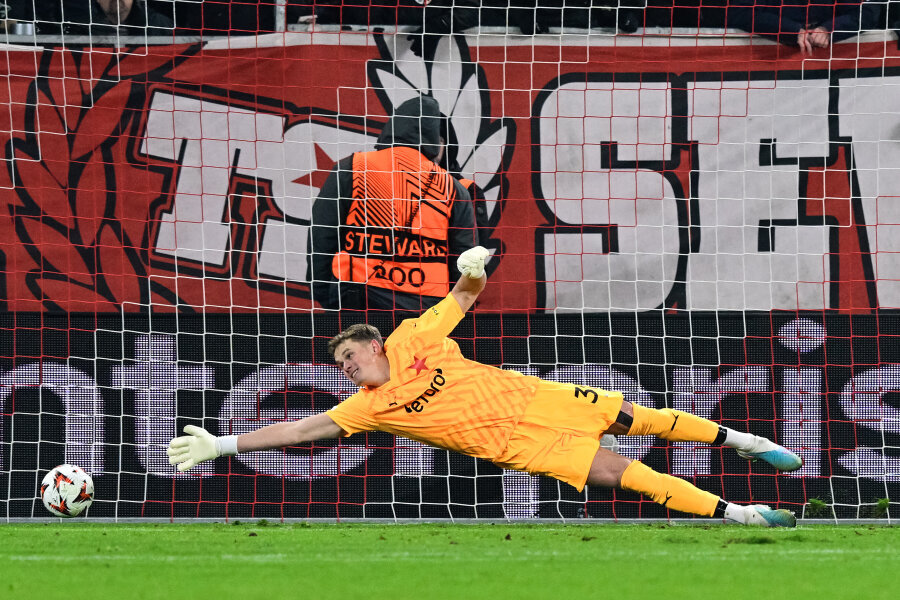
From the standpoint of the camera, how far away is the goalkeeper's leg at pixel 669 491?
621 centimetres

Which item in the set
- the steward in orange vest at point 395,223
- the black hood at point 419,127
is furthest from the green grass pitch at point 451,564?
the black hood at point 419,127

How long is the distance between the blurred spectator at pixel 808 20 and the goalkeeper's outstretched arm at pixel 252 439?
13.5 ft

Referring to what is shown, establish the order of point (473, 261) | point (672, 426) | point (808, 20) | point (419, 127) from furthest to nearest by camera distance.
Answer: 1. point (808, 20)
2. point (419, 127)
3. point (672, 426)
4. point (473, 261)

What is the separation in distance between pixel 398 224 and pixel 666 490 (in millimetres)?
2820

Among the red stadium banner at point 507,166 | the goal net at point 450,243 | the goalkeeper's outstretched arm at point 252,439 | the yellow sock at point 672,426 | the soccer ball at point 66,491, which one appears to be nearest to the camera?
the goalkeeper's outstretched arm at point 252,439

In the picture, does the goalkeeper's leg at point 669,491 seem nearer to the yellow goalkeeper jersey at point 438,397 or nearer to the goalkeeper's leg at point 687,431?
the goalkeeper's leg at point 687,431

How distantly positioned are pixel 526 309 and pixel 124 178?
284 cm

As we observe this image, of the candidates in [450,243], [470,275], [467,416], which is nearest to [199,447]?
[467,416]

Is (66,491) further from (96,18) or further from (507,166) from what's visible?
(507,166)

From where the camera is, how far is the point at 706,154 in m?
8.16

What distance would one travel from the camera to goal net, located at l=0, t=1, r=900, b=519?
7.79 m

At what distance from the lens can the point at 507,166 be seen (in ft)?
26.9

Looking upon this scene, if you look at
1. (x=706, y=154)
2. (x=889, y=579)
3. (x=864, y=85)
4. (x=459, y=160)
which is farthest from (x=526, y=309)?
(x=889, y=579)

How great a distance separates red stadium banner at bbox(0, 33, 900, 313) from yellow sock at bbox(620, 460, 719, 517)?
2.01 meters
